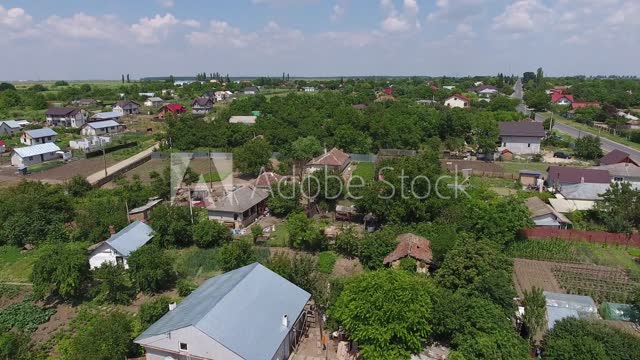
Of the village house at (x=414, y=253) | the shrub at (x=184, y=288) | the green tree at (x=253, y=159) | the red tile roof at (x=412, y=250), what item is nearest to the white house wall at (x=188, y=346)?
the shrub at (x=184, y=288)

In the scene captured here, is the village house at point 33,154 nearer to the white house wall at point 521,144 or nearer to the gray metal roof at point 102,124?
the gray metal roof at point 102,124

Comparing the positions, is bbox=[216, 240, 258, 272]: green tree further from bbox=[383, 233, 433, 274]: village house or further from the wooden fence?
the wooden fence

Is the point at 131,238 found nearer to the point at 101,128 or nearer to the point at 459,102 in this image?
the point at 101,128

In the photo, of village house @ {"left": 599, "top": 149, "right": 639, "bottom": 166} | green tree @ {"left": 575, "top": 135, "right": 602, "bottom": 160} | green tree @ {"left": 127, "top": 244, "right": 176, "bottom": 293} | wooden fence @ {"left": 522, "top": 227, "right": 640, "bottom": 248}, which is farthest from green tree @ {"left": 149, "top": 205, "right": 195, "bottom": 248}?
green tree @ {"left": 575, "top": 135, "right": 602, "bottom": 160}

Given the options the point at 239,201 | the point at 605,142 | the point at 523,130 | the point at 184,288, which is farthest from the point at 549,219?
the point at 605,142

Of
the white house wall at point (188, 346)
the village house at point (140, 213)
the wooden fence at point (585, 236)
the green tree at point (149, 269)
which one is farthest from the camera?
the village house at point (140, 213)
